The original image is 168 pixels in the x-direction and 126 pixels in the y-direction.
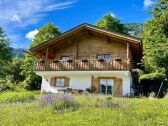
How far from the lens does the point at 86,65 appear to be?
28.6 meters

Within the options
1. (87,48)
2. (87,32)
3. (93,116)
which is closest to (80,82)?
(87,48)

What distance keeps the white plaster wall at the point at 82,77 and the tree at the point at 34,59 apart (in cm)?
1576

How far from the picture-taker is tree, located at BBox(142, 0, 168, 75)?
2814 centimetres

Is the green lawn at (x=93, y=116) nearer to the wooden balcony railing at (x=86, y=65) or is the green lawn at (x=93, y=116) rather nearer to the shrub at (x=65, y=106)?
the shrub at (x=65, y=106)

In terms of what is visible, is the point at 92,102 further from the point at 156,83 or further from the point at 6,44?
the point at 6,44

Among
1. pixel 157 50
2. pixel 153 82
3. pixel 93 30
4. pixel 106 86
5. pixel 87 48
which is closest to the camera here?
pixel 157 50

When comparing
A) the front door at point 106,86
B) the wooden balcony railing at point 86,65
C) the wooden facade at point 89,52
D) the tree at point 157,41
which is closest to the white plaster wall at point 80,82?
the wooden facade at point 89,52

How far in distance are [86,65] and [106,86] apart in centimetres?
293

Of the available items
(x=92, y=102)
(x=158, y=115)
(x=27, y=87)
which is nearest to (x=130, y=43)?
(x=92, y=102)

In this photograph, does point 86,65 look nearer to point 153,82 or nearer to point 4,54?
point 153,82

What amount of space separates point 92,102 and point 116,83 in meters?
14.1

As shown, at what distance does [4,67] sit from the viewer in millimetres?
51906

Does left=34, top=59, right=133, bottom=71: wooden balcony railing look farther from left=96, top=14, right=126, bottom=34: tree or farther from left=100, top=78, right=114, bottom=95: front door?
left=96, top=14, right=126, bottom=34: tree

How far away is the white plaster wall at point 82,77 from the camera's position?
91.0ft
